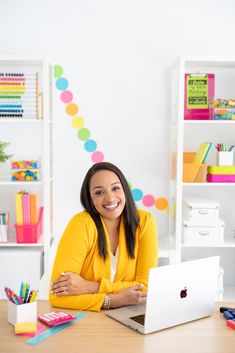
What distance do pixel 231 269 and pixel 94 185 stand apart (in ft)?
6.36

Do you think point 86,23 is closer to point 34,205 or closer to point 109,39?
point 109,39

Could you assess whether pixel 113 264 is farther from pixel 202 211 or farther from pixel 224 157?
pixel 224 157

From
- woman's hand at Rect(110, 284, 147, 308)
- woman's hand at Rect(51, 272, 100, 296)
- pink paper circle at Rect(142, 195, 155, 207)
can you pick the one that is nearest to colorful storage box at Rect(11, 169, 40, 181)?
pink paper circle at Rect(142, 195, 155, 207)

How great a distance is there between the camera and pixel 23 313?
1.65 metres

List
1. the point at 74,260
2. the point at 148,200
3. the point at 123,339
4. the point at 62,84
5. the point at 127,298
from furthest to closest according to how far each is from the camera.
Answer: the point at 148,200, the point at 62,84, the point at 74,260, the point at 127,298, the point at 123,339

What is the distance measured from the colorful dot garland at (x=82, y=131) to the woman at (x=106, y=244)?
140 cm

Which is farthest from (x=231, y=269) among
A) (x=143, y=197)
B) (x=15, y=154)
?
(x=15, y=154)

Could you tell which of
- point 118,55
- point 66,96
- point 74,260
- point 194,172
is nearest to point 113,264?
point 74,260

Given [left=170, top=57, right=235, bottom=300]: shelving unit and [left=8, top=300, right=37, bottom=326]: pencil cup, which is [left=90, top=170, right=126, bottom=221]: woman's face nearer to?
[left=8, top=300, right=37, bottom=326]: pencil cup

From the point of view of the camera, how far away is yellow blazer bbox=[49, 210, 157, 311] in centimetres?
201

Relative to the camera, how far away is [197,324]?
1.73 metres

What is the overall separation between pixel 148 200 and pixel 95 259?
5.25ft

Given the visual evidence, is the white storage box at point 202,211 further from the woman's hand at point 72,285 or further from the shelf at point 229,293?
the woman's hand at point 72,285

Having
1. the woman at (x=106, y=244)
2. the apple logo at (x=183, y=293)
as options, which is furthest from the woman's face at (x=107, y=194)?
the apple logo at (x=183, y=293)
